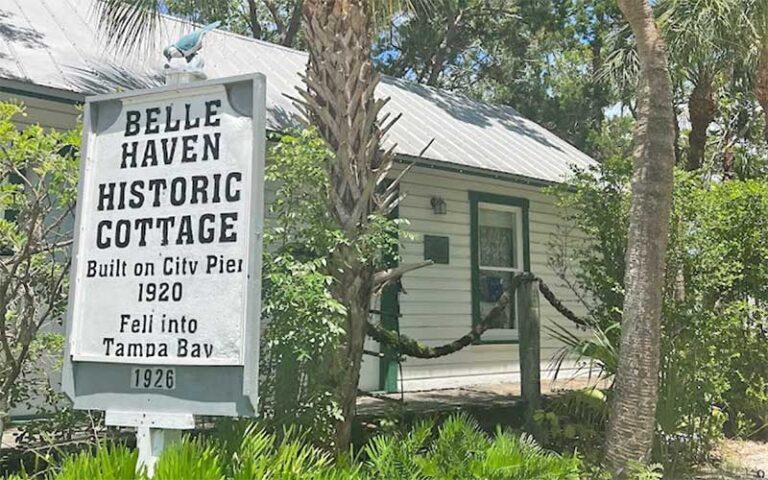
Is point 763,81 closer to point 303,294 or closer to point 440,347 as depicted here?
point 440,347

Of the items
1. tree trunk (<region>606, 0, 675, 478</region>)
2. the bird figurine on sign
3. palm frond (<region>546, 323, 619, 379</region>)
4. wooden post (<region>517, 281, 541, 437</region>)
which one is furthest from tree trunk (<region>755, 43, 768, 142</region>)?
the bird figurine on sign

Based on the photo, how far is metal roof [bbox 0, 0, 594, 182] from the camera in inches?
294

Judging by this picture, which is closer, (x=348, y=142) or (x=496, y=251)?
(x=348, y=142)

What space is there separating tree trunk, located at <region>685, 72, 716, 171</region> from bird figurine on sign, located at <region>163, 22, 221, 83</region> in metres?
10.1

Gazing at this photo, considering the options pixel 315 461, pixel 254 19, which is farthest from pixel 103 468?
pixel 254 19

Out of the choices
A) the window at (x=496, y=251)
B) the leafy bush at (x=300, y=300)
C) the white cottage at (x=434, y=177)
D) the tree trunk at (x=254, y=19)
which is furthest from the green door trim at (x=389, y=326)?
the tree trunk at (x=254, y=19)

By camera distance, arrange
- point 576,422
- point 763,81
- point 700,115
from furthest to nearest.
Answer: point 700,115
point 763,81
point 576,422

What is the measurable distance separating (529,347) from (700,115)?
6.34 m

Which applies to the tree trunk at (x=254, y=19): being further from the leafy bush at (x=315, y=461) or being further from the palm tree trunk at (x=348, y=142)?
the leafy bush at (x=315, y=461)

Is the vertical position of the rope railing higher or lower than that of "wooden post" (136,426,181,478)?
higher

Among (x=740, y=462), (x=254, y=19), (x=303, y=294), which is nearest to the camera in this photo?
(x=303, y=294)

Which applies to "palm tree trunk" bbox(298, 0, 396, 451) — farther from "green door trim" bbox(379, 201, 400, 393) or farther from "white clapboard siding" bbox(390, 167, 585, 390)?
"white clapboard siding" bbox(390, 167, 585, 390)

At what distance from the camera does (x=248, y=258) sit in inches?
125

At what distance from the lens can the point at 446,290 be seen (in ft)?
36.6
